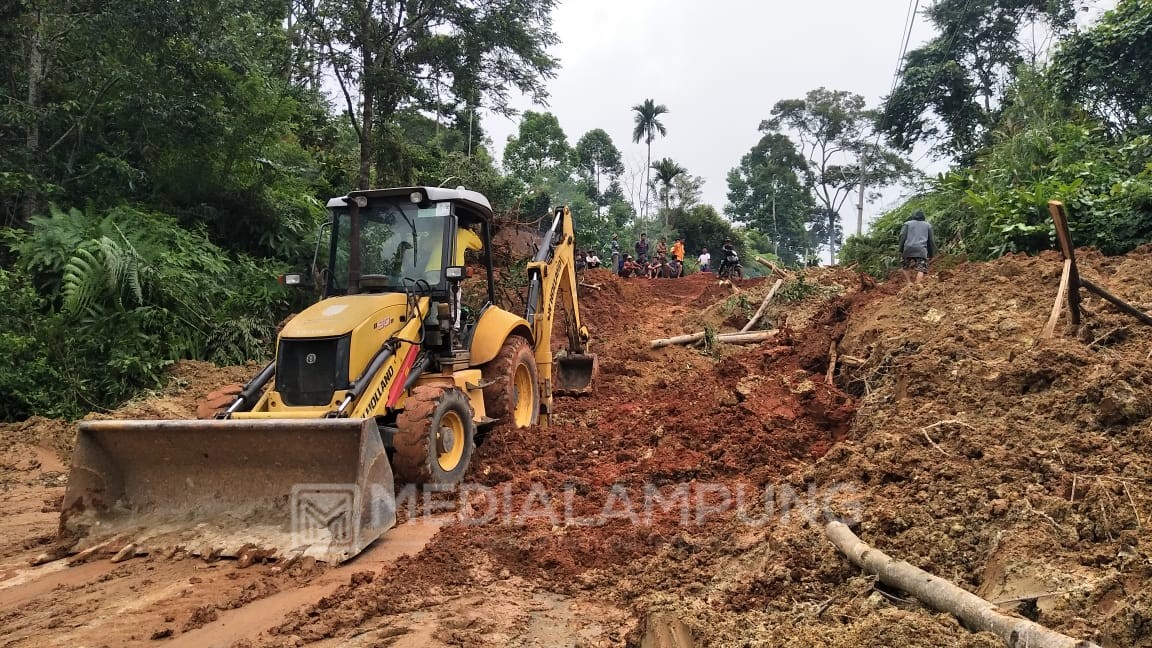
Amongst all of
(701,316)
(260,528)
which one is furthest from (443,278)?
(701,316)

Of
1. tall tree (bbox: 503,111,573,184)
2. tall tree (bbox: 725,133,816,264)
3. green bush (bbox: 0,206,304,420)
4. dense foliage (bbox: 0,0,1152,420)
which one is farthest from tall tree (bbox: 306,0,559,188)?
tall tree (bbox: 725,133,816,264)

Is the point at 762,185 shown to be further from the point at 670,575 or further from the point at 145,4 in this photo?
the point at 670,575

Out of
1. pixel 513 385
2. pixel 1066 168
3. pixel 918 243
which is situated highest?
pixel 1066 168

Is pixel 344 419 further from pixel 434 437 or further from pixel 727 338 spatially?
pixel 727 338

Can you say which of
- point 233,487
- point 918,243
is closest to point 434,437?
point 233,487

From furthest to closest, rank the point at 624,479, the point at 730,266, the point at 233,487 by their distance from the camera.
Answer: the point at 730,266 < the point at 624,479 < the point at 233,487

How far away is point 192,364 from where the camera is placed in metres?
10.4

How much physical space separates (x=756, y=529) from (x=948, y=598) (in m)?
1.64

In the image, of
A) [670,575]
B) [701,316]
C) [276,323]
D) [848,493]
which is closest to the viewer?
[670,575]

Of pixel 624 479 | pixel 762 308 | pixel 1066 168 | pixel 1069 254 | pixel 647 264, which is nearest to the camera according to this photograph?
pixel 1069 254

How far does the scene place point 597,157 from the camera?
55.2 meters

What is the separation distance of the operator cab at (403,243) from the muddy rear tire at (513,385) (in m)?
0.61

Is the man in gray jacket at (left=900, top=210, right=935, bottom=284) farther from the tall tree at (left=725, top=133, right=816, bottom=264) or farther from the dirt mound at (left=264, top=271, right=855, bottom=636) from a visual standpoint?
the tall tree at (left=725, top=133, right=816, bottom=264)

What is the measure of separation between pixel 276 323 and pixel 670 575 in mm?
9611
